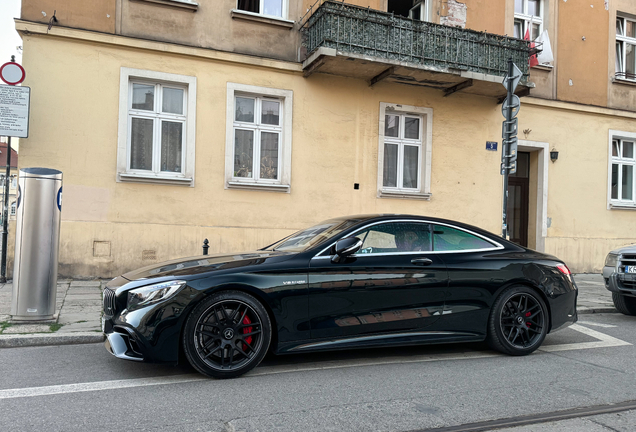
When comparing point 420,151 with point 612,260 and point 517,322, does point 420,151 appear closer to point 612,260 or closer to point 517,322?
point 612,260

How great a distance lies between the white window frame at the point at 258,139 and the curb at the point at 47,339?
569 centimetres

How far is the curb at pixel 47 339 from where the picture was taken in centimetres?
562

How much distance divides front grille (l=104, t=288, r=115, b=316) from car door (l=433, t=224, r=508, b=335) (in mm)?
3065

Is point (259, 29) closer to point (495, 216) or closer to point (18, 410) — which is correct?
point (495, 216)

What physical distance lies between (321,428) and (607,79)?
15007 mm

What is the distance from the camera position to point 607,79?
1505cm

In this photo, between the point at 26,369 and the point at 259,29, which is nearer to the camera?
the point at 26,369

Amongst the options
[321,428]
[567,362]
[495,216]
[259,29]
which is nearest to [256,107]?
[259,29]

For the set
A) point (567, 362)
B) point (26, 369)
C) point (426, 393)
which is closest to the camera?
point (426, 393)

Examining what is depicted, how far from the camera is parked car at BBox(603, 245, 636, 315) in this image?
8.04m

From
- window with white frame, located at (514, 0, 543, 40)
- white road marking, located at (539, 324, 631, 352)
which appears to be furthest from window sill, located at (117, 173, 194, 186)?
window with white frame, located at (514, 0, 543, 40)

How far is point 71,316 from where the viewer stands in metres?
6.80

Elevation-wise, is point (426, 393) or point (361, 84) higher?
point (361, 84)

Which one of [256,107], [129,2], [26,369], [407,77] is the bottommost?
[26,369]
